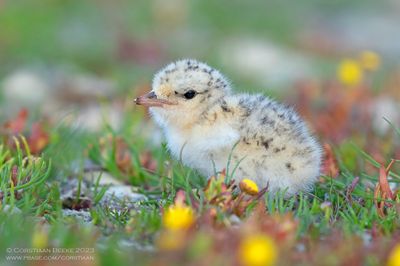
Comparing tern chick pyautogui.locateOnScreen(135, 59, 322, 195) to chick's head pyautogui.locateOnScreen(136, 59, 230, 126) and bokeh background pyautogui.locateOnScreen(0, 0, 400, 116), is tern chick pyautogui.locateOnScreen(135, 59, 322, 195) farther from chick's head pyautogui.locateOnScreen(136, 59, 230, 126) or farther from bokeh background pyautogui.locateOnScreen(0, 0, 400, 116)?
bokeh background pyautogui.locateOnScreen(0, 0, 400, 116)

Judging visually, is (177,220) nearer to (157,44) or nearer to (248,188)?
(248,188)

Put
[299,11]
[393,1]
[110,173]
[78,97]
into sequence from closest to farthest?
[110,173] < [78,97] < [299,11] < [393,1]

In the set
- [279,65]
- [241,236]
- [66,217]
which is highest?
[241,236]

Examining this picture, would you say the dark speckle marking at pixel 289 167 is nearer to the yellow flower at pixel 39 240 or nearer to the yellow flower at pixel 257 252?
the yellow flower at pixel 257 252

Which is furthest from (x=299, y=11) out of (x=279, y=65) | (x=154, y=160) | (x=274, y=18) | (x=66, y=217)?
(x=66, y=217)

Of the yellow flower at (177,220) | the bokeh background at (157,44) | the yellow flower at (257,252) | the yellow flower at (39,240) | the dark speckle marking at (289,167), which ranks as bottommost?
the bokeh background at (157,44)

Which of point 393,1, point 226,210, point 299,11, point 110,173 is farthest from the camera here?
point 393,1

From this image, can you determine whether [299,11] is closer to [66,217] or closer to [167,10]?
[167,10]

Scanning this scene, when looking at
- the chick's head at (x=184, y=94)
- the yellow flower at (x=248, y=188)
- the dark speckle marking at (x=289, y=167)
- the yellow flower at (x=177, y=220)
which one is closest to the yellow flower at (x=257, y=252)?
the yellow flower at (x=177, y=220)
